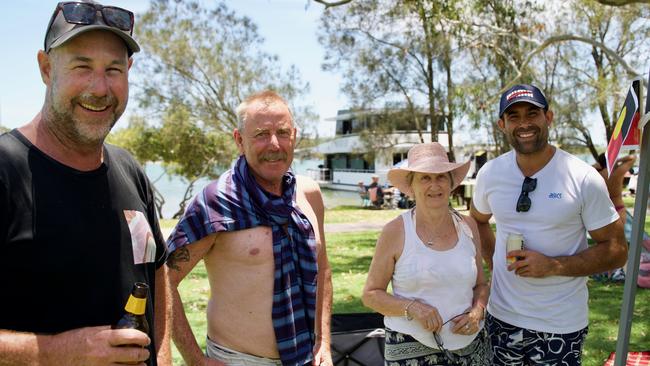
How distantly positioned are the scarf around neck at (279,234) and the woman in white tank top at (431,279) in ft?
1.64

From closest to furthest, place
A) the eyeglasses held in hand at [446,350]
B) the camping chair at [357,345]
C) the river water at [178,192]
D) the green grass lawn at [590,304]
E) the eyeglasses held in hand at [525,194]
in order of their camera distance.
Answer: the eyeglasses held in hand at [446,350] → the eyeglasses held in hand at [525,194] → the camping chair at [357,345] → the green grass lawn at [590,304] → the river water at [178,192]

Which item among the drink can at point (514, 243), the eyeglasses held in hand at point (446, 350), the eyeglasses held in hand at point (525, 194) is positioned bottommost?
the eyeglasses held in hand at point (446, 350)

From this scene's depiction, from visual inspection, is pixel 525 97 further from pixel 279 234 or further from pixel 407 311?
pixel 279 234

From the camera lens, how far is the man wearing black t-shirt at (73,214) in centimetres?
165

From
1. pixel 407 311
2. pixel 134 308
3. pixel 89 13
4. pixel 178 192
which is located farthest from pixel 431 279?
pixel 178 192

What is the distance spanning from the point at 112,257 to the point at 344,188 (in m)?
55.5

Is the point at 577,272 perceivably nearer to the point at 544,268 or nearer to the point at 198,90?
the point at 544,268

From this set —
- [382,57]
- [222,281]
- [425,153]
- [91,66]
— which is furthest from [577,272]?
Answer: [382,57]

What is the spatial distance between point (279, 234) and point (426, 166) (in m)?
0.94

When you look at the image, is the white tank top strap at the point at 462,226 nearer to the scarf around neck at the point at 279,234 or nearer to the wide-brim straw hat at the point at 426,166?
the wide-brim straw hat at the point at 426,166

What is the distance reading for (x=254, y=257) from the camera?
8.32 feet

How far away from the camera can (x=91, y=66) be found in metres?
1.86

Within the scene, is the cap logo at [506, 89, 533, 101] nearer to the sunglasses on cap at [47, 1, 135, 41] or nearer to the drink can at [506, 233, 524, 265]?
the drink can at [506, 233, 524, 265]

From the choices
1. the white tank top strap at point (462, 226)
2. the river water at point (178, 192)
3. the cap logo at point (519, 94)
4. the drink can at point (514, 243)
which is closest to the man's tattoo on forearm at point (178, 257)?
the white tank top strap at point (462, 226)
